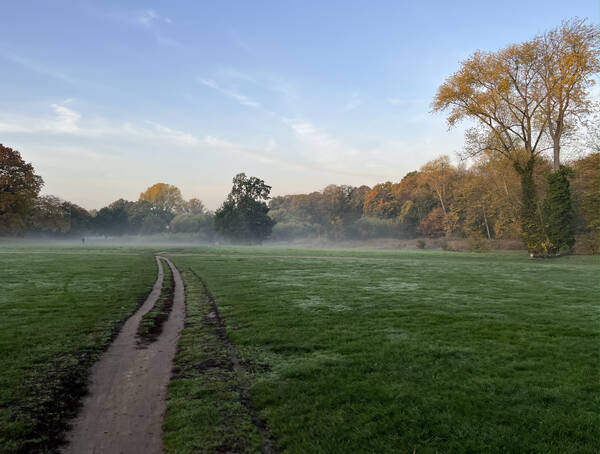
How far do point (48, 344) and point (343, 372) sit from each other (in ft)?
18.1

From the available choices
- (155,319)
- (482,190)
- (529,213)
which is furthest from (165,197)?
(155,319)

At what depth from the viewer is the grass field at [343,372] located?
3.76 meters

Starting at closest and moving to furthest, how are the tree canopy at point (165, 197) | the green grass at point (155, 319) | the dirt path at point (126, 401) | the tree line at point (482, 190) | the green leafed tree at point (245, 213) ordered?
the dirt path at point (126, 401), the green grass at point (155, 319), the tree line at point (482, 190), the green leafed tree at point (245, 213), the tree canopy at point (165, 197)

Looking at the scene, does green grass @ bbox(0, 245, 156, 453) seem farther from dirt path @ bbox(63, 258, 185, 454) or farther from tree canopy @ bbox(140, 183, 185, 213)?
tree canopy @ bbox(140, 183, 185, 213)

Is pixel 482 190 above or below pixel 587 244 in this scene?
above

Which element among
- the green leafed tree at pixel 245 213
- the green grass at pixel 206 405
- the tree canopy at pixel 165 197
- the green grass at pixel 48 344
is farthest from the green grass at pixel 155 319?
the tree canopy at pixel 165 197

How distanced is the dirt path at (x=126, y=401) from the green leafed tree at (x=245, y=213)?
73.5 metres

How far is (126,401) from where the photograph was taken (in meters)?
4.60

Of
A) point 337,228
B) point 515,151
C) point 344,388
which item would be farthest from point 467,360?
point 337,228

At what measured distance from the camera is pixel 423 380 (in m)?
5.10

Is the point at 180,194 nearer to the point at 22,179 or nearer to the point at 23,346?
the point at 22,179

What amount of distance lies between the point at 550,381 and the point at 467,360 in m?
1.14

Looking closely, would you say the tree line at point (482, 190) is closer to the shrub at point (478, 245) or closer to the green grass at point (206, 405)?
→ the shrub at point (478, 245)

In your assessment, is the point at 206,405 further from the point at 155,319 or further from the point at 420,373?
the point at 155,319
